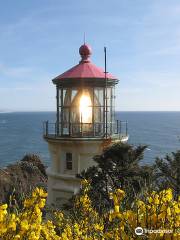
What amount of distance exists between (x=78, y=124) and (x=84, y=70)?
7.03 ft

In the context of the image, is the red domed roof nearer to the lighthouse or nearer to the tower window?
the lighthouse

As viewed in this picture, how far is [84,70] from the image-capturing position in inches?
650

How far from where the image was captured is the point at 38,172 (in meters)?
48.4

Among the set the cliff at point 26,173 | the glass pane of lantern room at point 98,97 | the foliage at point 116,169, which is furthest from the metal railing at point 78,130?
the cliff at point 26,173

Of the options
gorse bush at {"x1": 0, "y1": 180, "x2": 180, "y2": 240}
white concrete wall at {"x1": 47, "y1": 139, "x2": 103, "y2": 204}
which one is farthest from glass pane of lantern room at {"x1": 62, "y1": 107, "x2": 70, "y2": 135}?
gorse bush at {"x1": 0, "y1": 180, "x2": 180, "y2": 240}

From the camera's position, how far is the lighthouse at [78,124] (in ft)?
52.9

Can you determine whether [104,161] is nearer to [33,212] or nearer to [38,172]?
[33,212]

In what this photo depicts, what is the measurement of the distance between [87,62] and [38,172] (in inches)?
1295

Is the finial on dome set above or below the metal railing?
above

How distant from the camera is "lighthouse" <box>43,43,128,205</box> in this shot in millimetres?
16125

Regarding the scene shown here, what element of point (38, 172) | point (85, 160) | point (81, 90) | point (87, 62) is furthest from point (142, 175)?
point (38, 172)

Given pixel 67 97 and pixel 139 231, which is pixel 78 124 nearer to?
pixel 67 97

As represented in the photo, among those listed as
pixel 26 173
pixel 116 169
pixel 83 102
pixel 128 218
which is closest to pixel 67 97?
pixel 83 102

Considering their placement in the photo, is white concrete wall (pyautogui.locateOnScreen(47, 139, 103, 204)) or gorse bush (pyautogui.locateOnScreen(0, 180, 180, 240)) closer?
gorse bush (pyautogui.locateOnScreen(0, 180, 180, 240))
